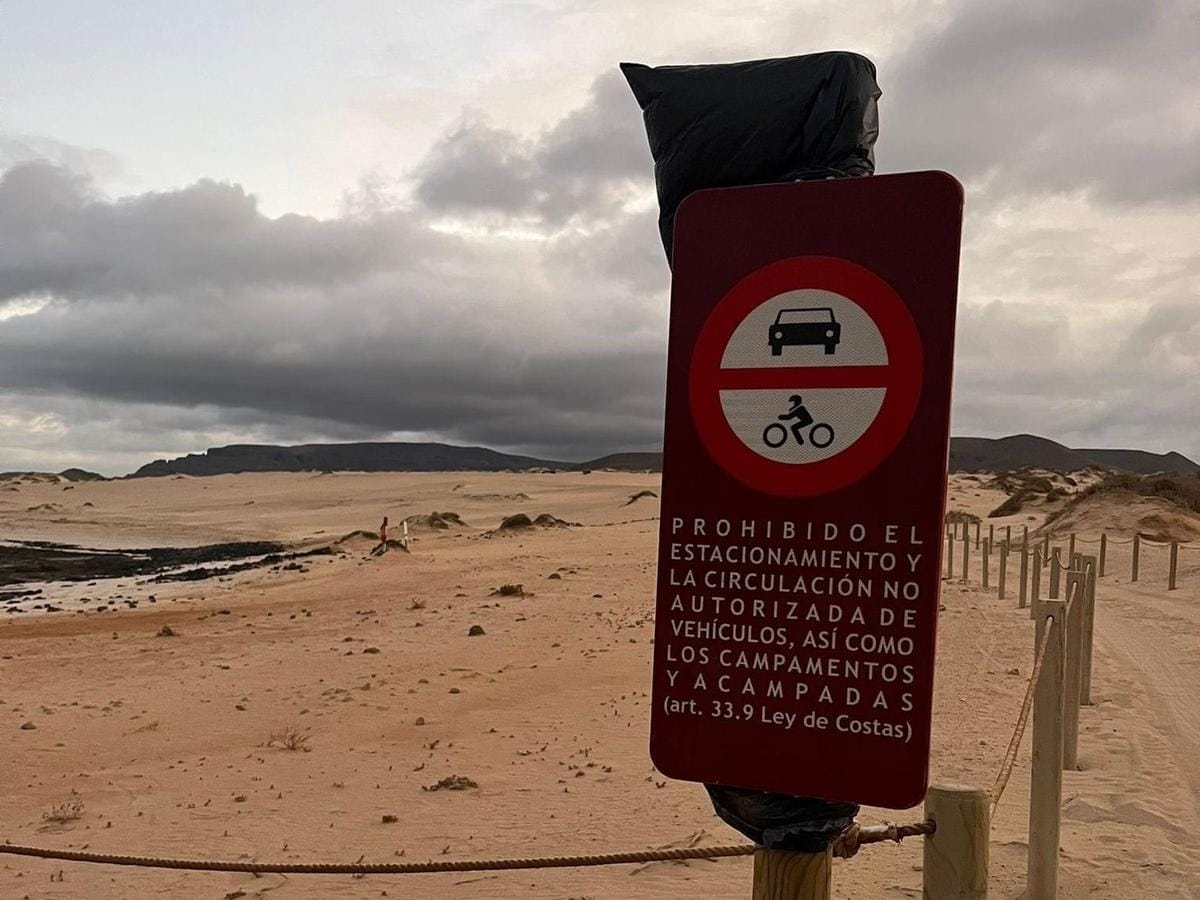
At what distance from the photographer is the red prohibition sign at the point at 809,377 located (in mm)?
2143

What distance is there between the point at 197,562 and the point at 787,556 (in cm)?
3447

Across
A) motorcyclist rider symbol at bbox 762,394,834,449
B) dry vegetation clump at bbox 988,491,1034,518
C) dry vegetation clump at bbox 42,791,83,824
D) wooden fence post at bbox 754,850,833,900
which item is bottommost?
dry vegetation clump at bbox 42,791,83,824

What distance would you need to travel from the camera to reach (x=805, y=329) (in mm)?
2211

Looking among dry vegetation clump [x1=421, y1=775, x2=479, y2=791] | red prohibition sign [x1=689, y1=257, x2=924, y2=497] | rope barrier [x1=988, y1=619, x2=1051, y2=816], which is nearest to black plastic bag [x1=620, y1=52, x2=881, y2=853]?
red prohibition sign [x1=689, y1=257, x2=924, y2=497]

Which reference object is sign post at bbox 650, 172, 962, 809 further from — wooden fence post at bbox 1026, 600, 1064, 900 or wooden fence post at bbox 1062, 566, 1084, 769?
wooden fence post at bbox 1062, 566, 1084, 769

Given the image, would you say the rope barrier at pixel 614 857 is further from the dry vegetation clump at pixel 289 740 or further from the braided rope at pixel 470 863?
the dry vegetation clump at pixel 289 740

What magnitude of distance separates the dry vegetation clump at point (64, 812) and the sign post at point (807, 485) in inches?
237

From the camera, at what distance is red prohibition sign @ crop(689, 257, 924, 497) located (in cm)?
214

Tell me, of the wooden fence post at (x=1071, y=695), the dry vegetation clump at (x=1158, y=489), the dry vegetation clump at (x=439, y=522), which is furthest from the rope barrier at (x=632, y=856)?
the dry vegetation clump at (x=439, y=522)

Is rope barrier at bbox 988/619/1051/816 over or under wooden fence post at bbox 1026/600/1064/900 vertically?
over

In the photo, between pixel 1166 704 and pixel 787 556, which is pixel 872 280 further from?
pixel 1166 704

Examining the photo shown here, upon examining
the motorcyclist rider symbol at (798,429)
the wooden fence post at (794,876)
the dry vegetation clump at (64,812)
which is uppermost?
the motorcyclist rider symbol at (798,429)

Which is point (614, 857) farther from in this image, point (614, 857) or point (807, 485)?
point (807, 485)

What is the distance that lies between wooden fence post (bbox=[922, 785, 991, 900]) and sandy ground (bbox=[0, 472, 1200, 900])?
310 cm
